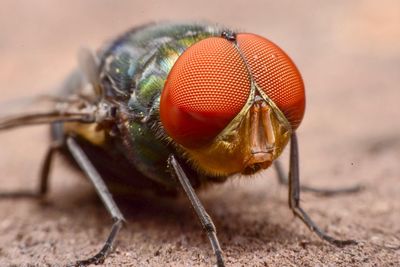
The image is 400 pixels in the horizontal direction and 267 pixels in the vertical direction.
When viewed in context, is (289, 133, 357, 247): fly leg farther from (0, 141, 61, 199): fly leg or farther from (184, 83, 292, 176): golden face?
(0, 141, 61, 199): fly leg

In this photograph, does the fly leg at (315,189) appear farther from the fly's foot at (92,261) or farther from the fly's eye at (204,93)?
the fly's foot at (92,261)

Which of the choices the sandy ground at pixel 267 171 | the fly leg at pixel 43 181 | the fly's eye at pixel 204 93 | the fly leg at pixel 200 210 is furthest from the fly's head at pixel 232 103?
the fly leg at pixel 43 181

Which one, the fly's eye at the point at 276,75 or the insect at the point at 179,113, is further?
the fly's eye at the point at 276,75

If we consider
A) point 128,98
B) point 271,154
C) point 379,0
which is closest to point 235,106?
point 271,154

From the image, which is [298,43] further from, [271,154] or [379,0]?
[271,154]

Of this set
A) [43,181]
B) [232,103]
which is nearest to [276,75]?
[232,103]

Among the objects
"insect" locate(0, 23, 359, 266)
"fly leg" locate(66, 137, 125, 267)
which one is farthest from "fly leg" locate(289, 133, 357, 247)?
"fly leg" locate(66, 137, 125, 267)
